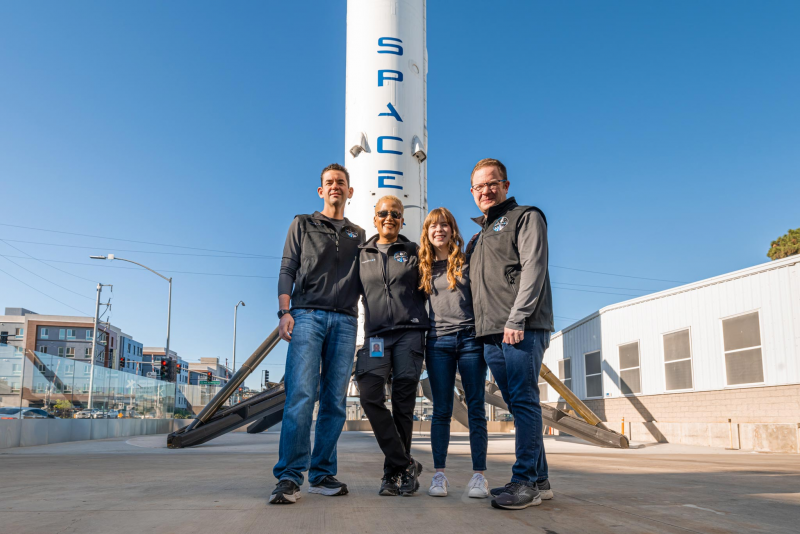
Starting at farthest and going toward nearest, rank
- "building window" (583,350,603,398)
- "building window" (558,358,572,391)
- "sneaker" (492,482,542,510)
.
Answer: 1. "building window" (558,358,572,391)
2. "building window" (583,350,603,398)
3. "sneaker" (492,482,542,510)

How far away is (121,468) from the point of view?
646cm

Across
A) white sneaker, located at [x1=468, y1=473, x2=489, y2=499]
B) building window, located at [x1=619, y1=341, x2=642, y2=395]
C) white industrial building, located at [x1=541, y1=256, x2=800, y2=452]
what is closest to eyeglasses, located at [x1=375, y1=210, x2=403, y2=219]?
white sneaker, located at [x1=468, y1=473, x2=489, y2=499]

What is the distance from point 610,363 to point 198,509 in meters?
16.2

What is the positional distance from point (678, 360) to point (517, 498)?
13.0m

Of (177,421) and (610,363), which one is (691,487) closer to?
(610,363)

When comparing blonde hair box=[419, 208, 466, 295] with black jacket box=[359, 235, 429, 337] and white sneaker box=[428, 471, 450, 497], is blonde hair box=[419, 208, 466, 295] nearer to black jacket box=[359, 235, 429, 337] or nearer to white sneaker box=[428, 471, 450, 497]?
black jacket box=[359, 235, 429, 337]

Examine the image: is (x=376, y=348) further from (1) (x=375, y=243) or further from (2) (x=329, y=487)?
(2) (x=329, y=487)

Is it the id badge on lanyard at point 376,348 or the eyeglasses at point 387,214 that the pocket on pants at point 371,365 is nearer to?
the id badge on lanyard at point 376,348

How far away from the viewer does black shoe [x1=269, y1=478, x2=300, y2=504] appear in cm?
344

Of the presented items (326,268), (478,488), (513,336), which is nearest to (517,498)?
(478,488)

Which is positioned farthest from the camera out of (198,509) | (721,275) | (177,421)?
(177,421)

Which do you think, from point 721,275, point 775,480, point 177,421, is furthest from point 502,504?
point 177,421

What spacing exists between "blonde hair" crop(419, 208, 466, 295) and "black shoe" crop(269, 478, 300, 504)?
4.80 ft

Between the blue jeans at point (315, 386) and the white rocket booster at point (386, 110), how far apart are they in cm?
849
